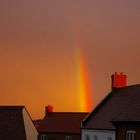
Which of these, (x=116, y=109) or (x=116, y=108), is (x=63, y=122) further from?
(x=116, y=109)

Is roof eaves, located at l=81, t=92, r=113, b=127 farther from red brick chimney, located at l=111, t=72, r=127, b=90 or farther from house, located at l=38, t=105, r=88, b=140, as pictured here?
house, located at l=38, t=105, r=88, b=140

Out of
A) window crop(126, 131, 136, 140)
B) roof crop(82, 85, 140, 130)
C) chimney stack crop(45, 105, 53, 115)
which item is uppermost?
chimney stack crop(45, 105, 53, 115)

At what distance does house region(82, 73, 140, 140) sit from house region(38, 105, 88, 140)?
546 inches

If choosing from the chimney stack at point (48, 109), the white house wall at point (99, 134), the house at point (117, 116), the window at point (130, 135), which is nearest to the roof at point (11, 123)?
the chimney stack at point (48, 109)

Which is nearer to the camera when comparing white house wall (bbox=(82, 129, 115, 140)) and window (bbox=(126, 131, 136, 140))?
window (bbox=(126, 131, 136, 140))

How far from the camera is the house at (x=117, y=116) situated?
48.0m

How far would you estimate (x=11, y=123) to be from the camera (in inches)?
3314

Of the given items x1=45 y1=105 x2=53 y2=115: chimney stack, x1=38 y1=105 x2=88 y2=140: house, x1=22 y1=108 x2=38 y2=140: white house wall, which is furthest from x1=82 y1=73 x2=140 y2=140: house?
x1=45 y1=105 x2=53 y2=115: chimney stack


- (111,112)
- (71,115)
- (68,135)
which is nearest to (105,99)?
(111,112)

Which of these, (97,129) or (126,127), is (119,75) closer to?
(97,129)

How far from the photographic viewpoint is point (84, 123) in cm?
6706

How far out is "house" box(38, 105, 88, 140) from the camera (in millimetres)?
82125

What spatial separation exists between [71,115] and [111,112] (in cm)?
2796

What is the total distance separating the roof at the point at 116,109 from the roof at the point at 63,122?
14909 mm
